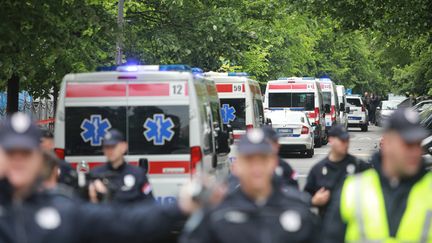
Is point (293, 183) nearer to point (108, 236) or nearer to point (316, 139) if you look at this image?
point (108, 236)

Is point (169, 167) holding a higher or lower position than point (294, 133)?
lower

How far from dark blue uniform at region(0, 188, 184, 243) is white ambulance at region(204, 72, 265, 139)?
15.0 m

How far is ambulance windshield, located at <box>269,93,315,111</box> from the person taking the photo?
30719mm

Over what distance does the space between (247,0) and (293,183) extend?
24.5 m

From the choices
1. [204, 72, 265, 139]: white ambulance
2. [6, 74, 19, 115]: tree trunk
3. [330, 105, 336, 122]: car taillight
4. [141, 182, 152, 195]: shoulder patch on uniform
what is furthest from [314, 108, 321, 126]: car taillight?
[141, 182, 152, 195]: shoulder patch on uniform

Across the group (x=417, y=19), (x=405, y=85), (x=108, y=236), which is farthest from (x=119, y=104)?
(x=405, y=85)

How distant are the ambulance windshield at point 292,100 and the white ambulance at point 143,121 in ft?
63.8

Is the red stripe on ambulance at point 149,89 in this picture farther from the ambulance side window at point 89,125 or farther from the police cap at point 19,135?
the police cap at point 19,135

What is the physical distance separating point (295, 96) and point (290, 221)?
87.0 ft

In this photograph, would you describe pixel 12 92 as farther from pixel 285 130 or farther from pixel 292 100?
pixel 292 100

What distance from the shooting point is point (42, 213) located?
404 cm

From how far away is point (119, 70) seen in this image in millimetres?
11688

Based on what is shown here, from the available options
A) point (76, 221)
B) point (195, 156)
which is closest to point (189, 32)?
point (195, 156)

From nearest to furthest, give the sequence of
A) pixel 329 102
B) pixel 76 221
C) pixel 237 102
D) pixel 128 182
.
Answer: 1. pixel 76 221
2. pixel 128 182
3. pixel 237 102
4. pixel 329 102
